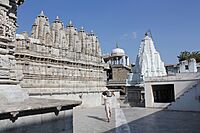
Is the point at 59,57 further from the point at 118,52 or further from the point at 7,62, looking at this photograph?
the point at 118,52

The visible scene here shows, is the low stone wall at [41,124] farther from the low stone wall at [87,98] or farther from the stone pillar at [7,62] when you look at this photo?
the low stone wall at [87,98]

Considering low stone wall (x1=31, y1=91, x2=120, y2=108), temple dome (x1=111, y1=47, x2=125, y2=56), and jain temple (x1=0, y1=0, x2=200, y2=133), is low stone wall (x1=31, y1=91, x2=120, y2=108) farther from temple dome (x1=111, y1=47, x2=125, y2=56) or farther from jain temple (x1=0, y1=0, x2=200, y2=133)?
temple dome (x1=111, y1=47, x2=125, y2=56)

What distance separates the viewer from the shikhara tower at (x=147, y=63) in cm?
3141

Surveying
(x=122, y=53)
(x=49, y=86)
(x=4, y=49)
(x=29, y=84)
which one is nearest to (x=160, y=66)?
(x=49, y=86)

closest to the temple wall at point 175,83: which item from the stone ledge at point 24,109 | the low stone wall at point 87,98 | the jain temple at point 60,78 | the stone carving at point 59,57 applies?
the jain temple at point 60,78

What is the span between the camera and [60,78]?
2527 cm

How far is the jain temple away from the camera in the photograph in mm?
6105

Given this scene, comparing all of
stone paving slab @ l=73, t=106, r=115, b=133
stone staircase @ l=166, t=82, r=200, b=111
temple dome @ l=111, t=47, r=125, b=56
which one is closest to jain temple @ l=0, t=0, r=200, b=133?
stone staircase @ l=166, t=82, r=200, b=111

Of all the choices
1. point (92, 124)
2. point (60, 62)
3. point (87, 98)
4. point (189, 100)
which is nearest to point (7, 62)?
point (92, 124)

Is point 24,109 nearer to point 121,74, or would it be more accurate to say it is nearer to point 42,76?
point 42,76

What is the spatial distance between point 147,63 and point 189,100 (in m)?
11.4

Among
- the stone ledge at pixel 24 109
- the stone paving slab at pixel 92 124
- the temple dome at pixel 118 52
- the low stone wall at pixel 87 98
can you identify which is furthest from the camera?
the temple dome at pixel 118 52

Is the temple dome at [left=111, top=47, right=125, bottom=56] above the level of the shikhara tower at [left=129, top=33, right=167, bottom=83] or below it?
above

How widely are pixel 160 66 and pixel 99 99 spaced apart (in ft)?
33.8
